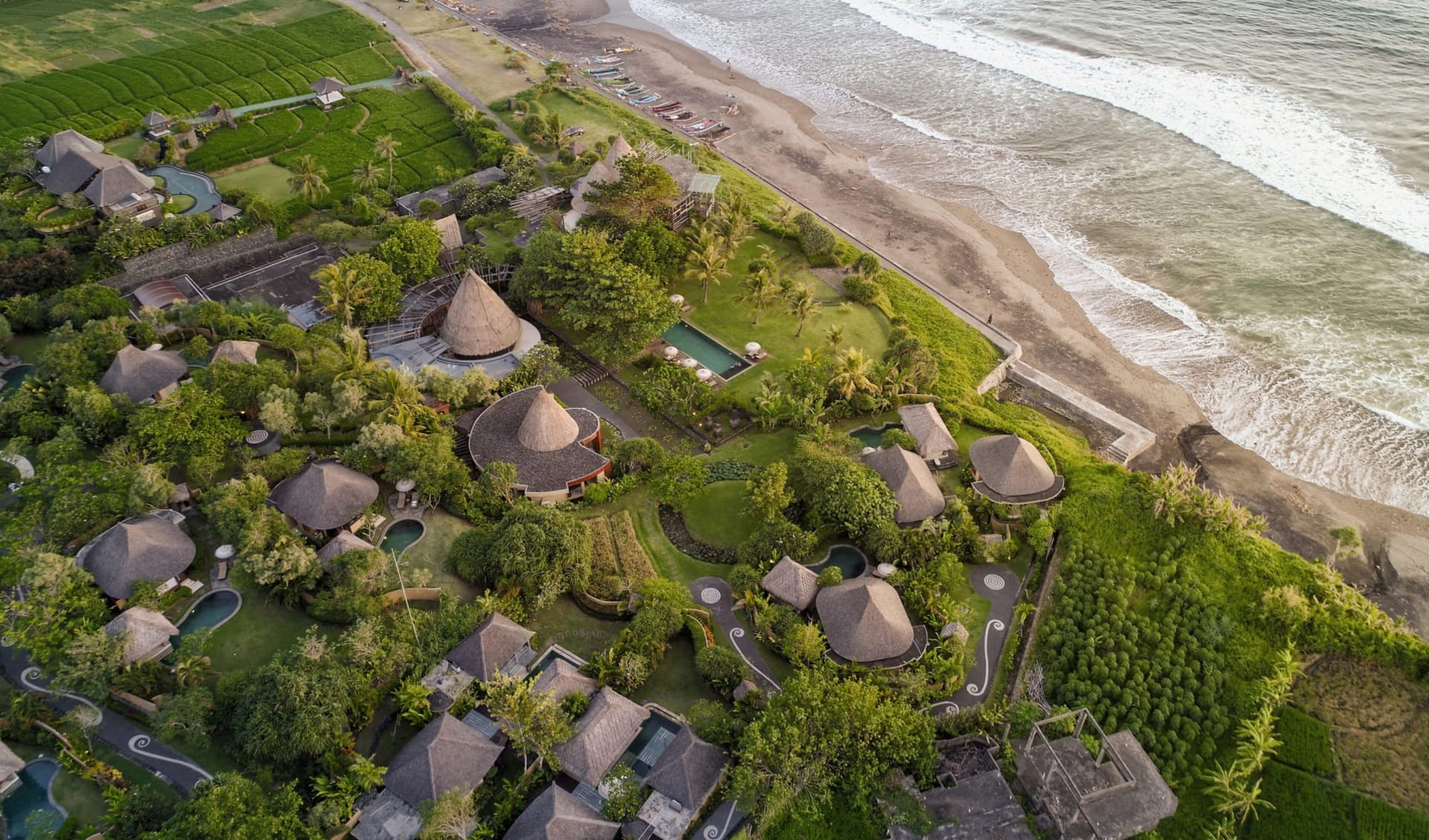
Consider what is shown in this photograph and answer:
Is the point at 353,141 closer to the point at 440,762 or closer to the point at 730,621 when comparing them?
the point at 730,621

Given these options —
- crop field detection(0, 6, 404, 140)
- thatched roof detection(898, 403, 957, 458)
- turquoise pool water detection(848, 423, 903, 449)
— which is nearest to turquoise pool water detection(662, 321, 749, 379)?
turquoise pool water detection(848, 423, 903, 449)

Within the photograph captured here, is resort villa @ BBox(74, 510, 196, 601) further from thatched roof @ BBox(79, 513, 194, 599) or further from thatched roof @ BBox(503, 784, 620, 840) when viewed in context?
thatched roof @ BBox(503, 784, 620, 840)

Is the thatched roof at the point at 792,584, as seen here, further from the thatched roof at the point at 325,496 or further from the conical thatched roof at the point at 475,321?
the conical thatched roof at the point at 475,321

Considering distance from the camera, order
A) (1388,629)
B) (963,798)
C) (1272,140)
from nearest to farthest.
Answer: (963,798)
(1388,629)
(1272,140)

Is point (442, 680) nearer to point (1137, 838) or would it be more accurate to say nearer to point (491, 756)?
point (491, 756)

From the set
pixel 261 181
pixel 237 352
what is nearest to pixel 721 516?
pixel 237 352

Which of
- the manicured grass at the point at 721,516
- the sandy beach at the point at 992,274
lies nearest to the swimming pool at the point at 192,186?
the sandy beach at the point at 992,274

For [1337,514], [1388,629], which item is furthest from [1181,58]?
[1388,629]
